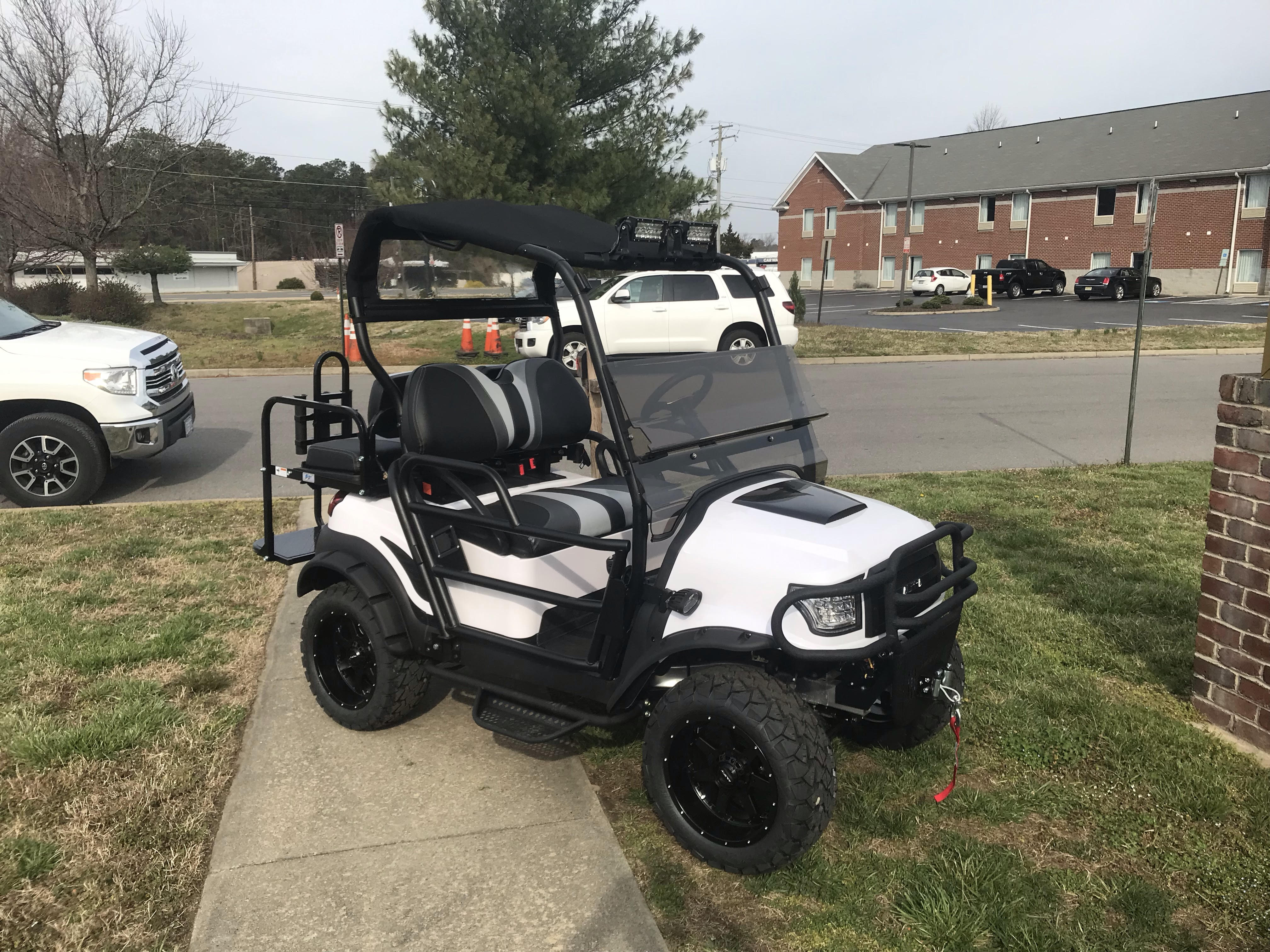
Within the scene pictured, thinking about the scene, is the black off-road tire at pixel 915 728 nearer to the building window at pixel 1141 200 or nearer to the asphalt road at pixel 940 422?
A: the asphalt road at pixel 940 422

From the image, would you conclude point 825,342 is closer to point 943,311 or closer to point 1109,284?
point 943,311

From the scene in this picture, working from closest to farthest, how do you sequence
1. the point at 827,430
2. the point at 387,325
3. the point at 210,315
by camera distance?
1. the point at 387,325
2. the point at 827,430
3. the point at 210,315

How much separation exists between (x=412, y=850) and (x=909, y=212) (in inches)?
2031

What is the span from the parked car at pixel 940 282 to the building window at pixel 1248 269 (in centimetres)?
1136

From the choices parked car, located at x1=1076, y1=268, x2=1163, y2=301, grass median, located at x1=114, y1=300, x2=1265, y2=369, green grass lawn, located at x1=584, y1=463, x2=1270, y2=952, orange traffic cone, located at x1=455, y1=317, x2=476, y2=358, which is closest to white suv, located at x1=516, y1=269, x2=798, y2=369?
orange traffic cone, located at x1=455, y1=317, x2=476, y2=358

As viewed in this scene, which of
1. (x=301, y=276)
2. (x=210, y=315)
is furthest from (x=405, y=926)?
(x=301, y=276)

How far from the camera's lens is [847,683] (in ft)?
10.5

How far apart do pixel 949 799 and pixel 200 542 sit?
5098 millimetres

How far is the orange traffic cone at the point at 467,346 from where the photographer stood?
17281 mm

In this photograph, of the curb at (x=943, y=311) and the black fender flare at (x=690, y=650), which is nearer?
the black fender flare at (x=690, y=650)

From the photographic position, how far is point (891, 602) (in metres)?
2.98

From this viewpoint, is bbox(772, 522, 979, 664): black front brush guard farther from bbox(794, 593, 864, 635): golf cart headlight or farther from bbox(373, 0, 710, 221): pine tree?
bbox(373, 0, 710, 221): pine tree

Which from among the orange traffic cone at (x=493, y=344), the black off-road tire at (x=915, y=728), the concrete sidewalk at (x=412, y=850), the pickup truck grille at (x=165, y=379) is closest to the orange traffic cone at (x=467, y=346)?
the orange traffic cone at (x=493, y=344)

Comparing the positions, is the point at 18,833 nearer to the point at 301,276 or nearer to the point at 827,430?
the point at 827,430
